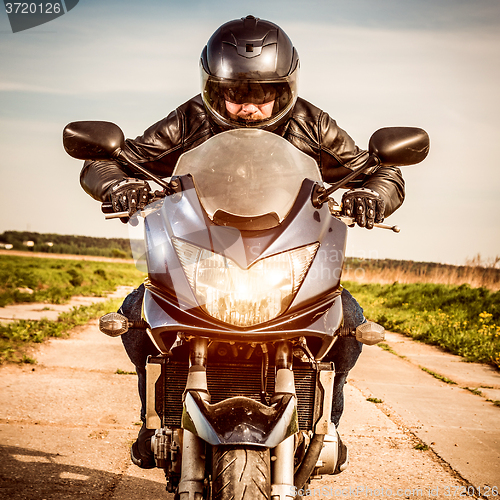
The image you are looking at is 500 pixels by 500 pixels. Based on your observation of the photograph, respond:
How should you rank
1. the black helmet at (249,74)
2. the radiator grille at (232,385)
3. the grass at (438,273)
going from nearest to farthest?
the radiator grille at (232,385), the black helmet at (249,74), the grass at (438,273)

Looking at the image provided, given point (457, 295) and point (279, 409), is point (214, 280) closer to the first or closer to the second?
point (279, 409)

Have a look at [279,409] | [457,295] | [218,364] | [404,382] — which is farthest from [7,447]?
[457,295]

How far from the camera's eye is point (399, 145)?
91.9 inches

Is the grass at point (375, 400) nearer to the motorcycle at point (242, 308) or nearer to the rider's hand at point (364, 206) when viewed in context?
the motorcycle at point (242, 308)

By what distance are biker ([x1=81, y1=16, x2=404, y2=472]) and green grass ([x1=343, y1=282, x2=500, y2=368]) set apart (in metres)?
5.42

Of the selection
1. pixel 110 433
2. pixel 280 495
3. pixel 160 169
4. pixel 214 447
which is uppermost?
pixel 160 169

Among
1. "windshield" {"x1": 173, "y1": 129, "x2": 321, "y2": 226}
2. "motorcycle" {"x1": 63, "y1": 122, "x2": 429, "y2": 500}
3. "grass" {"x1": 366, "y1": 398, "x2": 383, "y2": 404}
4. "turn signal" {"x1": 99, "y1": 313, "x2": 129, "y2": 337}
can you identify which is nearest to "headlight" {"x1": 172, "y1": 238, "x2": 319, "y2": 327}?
"motorcycle" {"x1": 63, "y1": 122, "x2": 429, "y2": 500}

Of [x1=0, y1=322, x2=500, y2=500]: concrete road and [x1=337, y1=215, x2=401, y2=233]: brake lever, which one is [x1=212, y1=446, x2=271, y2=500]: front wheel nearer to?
[x1=337, y1=215, x2=401, y2=233]: brake lever

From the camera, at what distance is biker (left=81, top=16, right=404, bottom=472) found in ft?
8.46

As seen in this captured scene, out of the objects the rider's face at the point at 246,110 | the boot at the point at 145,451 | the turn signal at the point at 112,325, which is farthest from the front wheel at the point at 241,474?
the rider's face at the point at 246,110

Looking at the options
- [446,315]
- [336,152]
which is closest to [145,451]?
[336,152]

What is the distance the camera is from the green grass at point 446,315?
8.61 meters

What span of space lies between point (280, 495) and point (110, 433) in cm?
253

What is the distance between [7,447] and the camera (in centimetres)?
380
